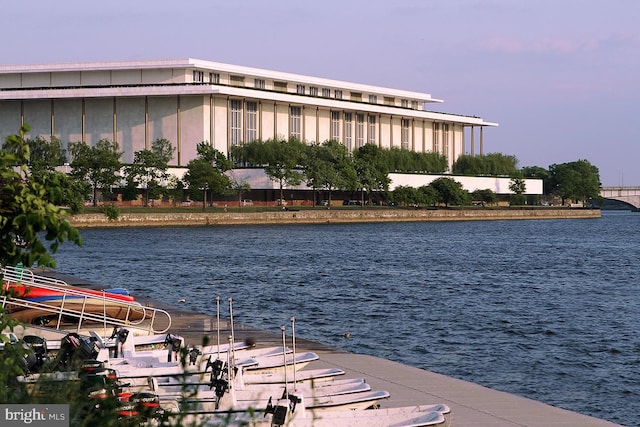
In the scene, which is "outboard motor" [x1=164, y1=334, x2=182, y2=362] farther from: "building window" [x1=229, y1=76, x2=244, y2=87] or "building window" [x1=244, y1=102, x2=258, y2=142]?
"building window" [x1=229, y1=76, x2=244, y2=87]

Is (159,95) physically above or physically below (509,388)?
above

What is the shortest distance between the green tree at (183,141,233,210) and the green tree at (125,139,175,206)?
130 inches

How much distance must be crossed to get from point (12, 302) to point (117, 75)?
125434 millimetres

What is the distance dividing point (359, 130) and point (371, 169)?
21154mm

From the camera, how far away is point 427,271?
62500 mm

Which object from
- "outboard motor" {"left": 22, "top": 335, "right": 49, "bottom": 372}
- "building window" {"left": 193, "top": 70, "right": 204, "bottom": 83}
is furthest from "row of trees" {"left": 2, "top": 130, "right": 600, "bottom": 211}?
"outboard motor" {"left": 22, "top": 335, "right": 49, "bottom": 372}

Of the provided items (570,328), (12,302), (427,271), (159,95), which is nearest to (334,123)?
(159,95)

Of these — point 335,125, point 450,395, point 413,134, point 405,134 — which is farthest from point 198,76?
point 450,395

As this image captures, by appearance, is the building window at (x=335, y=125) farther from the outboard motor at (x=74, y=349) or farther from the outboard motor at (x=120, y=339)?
the outboard motor at (x=74, y=349)

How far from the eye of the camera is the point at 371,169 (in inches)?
5704

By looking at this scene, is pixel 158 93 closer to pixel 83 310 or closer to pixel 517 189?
pixel 517 189

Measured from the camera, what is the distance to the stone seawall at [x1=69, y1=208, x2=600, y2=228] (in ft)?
359

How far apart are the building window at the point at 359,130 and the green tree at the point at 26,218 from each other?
507ft

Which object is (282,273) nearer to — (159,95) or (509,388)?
(509,388)
